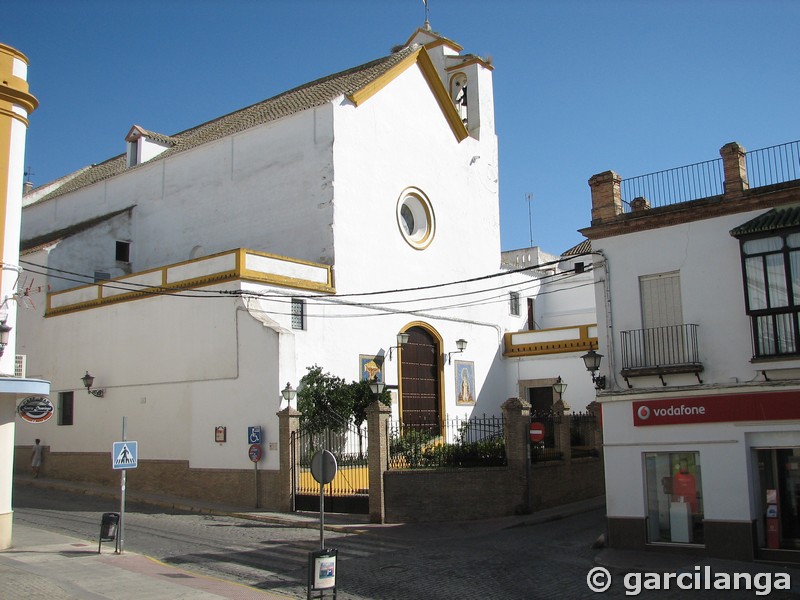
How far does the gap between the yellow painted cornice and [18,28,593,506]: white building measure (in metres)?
0.09

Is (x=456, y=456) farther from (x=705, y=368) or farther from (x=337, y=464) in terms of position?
(x=705, y=368)

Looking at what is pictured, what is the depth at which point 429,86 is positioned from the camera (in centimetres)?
3170

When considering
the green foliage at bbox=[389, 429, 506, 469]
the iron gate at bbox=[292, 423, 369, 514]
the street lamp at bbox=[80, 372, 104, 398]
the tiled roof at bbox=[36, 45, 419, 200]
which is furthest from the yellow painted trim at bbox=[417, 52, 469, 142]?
the street lamp at bbox=[80, 372, 104, 398]

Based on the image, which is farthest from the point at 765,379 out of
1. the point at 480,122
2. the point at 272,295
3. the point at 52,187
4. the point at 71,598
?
the point at 52,187

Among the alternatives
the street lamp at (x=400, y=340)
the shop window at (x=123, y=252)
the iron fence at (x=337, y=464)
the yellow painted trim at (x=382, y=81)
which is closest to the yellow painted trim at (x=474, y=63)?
the yellow painted trim at (x=382, y=81)

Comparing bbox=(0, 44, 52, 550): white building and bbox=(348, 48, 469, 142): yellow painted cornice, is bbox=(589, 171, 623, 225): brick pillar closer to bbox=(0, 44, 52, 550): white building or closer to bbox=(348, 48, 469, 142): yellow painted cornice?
bbox=(0, 44, 52, 550): white building

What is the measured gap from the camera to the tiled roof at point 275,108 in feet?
94.8

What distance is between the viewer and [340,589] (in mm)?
12383

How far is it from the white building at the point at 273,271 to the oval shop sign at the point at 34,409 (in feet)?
21.7

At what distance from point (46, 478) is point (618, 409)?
2036cm

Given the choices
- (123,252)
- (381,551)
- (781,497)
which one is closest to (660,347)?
(781,497)

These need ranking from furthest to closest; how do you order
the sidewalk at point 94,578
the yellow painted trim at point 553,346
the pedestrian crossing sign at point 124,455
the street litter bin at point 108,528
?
the yellow painted trim at point 553,346
the pedestrian crossing sign at point 124,455
the street litter bin at point 108,528
the sidewalk at point 94,578

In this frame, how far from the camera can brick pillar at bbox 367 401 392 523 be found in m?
18.8

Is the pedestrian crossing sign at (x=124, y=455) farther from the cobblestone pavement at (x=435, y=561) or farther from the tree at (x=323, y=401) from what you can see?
the tree at (x=323, y=401)
